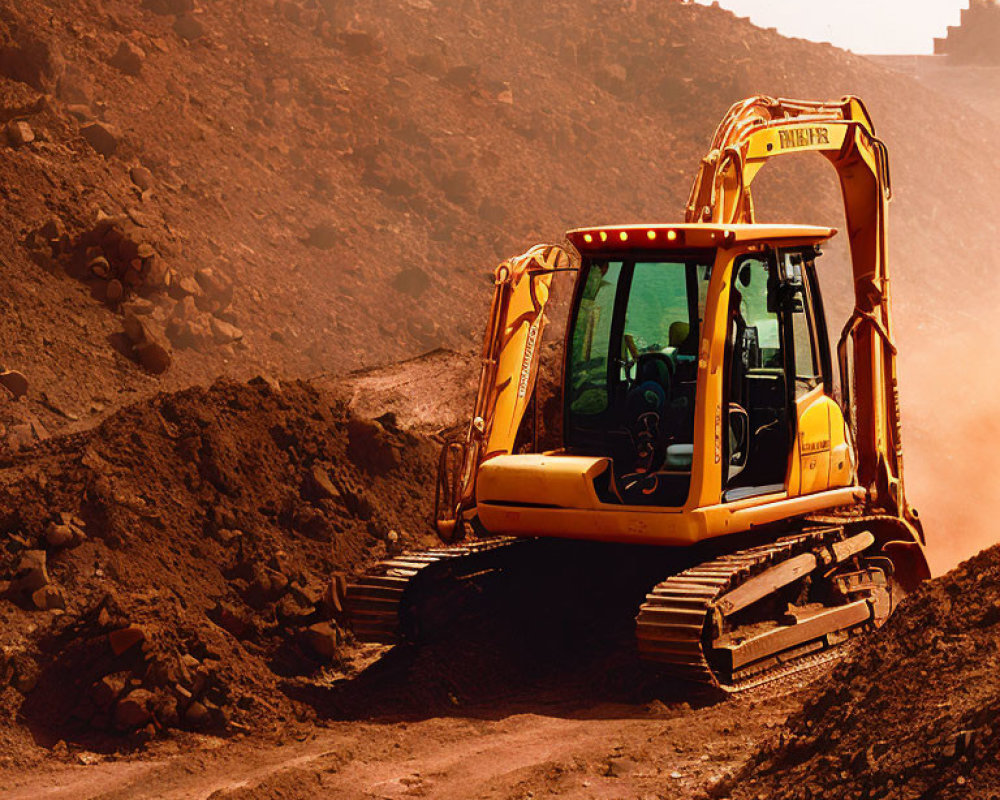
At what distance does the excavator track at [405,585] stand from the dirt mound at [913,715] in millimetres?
2978

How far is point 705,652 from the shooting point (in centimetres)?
750

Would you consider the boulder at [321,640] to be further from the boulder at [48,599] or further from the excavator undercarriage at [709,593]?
the boulder at [48,599]

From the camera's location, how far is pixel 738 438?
8.17 m

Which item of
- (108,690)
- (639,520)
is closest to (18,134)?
(108,690)

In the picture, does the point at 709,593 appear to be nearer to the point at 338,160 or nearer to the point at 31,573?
the point at 31,573

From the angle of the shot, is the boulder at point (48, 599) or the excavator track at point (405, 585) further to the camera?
the boulder at point (48, 599)

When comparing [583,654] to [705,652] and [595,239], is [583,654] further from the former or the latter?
[595,239]

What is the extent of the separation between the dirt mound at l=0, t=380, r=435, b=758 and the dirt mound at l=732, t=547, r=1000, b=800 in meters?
3.44

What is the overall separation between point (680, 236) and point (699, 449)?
1274 millimetres

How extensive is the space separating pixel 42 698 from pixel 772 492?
461 cm

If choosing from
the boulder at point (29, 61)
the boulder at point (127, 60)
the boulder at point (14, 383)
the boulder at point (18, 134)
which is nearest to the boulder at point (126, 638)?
the boulder at point (14, 383)

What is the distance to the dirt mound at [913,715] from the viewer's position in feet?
15.4

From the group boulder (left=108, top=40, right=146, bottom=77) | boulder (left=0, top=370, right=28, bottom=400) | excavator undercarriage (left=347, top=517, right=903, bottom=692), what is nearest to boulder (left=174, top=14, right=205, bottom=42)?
boulder (left=108, top=40, right=146, bottom=77)

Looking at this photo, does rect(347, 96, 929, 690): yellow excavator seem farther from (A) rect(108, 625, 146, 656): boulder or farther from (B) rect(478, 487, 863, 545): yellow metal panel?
(A) rect(108, 625, 146, 656): boulder
